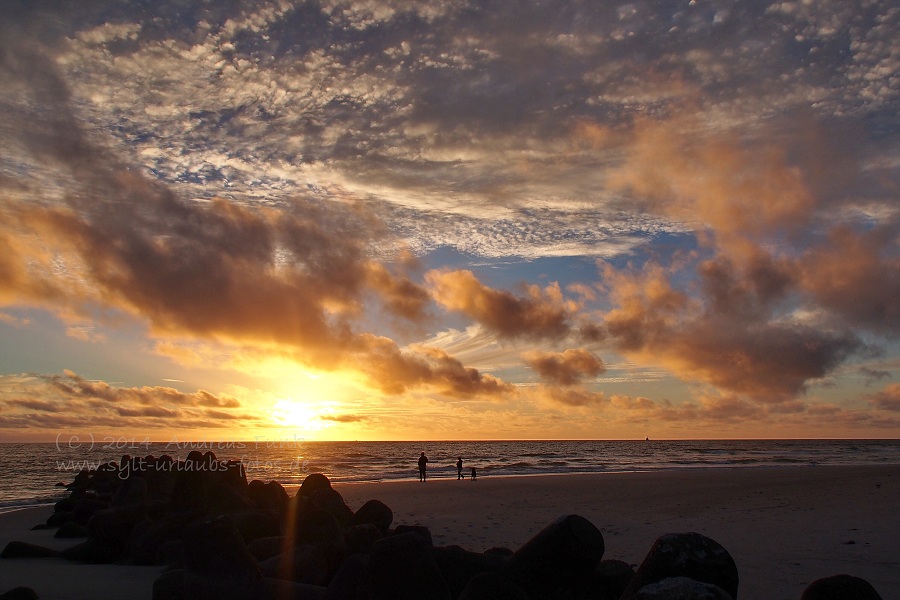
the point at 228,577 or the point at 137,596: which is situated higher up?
the point at 228,577

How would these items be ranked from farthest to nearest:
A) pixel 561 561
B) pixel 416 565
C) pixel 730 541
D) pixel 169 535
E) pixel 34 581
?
pixel 730 541 < pixel 169 535 < pixel 34 581 < pixel 561 561 < pixel 416 565

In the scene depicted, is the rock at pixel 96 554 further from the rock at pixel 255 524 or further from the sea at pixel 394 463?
the sea at pixel 394 463

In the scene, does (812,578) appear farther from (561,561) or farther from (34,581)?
(34,581)

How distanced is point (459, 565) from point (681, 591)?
13.7 feet

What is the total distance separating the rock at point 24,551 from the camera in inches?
517

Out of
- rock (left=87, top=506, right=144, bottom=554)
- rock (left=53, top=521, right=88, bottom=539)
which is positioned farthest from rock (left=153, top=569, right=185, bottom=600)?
rock (left=53, top=521, right=88, bottom=539)

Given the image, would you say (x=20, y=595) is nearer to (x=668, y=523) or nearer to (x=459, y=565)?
(x=459, y=565)

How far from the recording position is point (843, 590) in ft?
19.2

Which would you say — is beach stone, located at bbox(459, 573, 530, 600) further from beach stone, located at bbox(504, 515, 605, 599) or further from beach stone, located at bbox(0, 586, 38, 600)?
beach stone, located at bbox(0, 586, 38, 600)

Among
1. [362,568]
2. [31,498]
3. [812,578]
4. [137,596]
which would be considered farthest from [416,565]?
[31,498]

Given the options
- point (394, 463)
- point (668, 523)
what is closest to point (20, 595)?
point (668, 523)

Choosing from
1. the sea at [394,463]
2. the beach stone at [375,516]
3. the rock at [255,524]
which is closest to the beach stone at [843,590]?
the rock at [255,524]

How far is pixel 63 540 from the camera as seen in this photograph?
54.5 ft

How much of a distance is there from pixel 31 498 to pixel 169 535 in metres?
26.4
